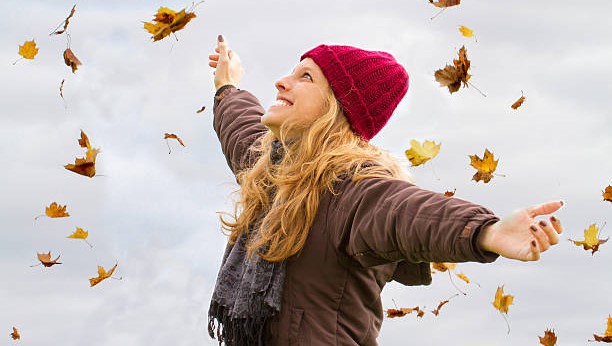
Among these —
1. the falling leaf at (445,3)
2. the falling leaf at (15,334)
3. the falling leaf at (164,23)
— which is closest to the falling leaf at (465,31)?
the falling leaf at (445,3)

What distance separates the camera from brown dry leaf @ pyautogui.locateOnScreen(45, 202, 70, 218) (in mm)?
4820

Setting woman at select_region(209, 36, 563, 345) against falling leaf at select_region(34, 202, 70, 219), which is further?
falling leaf at select_region(34, 202, 70, 219)

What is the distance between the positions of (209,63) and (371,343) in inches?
79.2

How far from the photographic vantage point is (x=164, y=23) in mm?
4195

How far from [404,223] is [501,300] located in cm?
165

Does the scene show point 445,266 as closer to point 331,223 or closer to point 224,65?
point 331,223

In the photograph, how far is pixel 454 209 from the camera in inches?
106

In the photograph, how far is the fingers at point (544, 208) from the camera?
2.44 metres

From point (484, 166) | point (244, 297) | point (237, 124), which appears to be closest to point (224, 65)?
point (237, 124)

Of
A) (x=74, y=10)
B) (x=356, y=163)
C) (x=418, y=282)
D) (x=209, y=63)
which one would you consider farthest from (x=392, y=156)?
(x=74, y=10)

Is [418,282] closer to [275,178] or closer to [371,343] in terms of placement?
[371,343]

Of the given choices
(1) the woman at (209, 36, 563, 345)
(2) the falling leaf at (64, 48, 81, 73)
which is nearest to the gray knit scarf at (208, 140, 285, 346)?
(1) the woman at (209, 36, 563, 345)

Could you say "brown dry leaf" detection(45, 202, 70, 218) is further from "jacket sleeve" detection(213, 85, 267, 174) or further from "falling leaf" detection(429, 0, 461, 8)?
"falling leaf" detection(429, 0, 461, 8)

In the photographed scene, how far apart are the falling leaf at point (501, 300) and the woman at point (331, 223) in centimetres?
94
